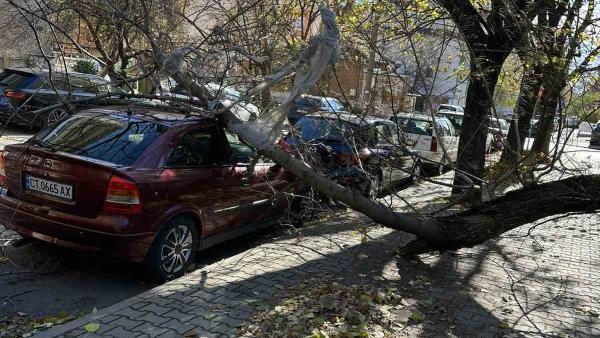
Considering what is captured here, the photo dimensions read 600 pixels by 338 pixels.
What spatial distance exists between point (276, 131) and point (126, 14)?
2317 mm

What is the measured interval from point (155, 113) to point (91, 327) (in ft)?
8.15

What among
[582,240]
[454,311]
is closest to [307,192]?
[454,311]

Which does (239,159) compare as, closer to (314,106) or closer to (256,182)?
(256,182)

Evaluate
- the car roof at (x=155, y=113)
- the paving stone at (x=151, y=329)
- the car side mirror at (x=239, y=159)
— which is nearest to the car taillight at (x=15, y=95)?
the car roof at (x=155, y=113)

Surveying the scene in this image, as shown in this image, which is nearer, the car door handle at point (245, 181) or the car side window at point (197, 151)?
the car side window at point (197, 151)

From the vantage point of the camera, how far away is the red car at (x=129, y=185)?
4648mm

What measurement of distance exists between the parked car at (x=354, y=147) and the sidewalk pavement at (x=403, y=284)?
2.42 feet

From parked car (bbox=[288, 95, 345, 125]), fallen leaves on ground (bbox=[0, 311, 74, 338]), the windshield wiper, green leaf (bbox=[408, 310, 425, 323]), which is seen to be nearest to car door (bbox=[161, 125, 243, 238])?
the windshield wiper

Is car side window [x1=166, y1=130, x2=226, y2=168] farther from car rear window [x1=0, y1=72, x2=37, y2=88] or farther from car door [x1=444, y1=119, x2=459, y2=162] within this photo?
car rear window [x1=0, y1=72, x2=37, y2=88]

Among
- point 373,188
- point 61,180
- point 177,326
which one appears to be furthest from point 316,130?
point 177,326

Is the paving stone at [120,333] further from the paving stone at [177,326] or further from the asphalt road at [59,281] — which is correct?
the asphalt road at [59,281]

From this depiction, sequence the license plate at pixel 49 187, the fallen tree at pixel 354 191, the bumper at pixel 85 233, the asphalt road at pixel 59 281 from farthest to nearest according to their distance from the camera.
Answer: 1. the fallen tree at pixel 354 191
2. the license plate at pixel 49 187
3. the bumper at pixel 85 233
4. the asphalt road at pixel 59 281

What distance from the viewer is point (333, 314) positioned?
13.5 ft

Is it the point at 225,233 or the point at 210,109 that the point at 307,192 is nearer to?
the point at 225,233
